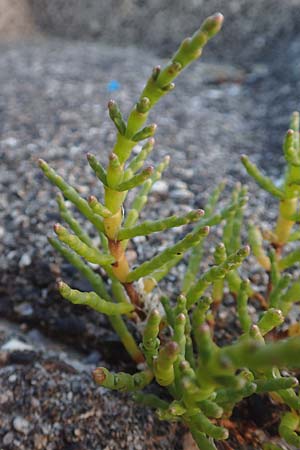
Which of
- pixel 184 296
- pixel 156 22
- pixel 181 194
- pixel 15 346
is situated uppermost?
pixel 156 22

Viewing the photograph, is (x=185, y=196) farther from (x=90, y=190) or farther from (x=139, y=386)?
(x=139, y=386)

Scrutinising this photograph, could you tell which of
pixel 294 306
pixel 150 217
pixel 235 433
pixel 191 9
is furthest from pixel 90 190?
pixel 191 9

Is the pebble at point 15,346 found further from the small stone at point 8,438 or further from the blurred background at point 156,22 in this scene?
the blurred background at point 156,22

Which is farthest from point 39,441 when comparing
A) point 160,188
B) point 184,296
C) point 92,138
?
point 92,138

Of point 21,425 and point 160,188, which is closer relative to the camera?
point 21,425

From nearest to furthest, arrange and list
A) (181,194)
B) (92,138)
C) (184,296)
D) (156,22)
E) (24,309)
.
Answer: (184,296), (24,309), (181,194), (92,138), (156,22)

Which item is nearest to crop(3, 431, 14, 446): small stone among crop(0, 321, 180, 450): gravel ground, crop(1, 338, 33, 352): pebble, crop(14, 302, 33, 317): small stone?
crop(0, 321, 180, 450): gravel ground

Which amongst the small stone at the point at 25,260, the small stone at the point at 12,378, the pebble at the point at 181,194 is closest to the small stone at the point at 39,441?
the small stone at the point at 12,378

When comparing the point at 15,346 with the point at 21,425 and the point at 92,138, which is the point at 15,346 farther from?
the point at 92,138
